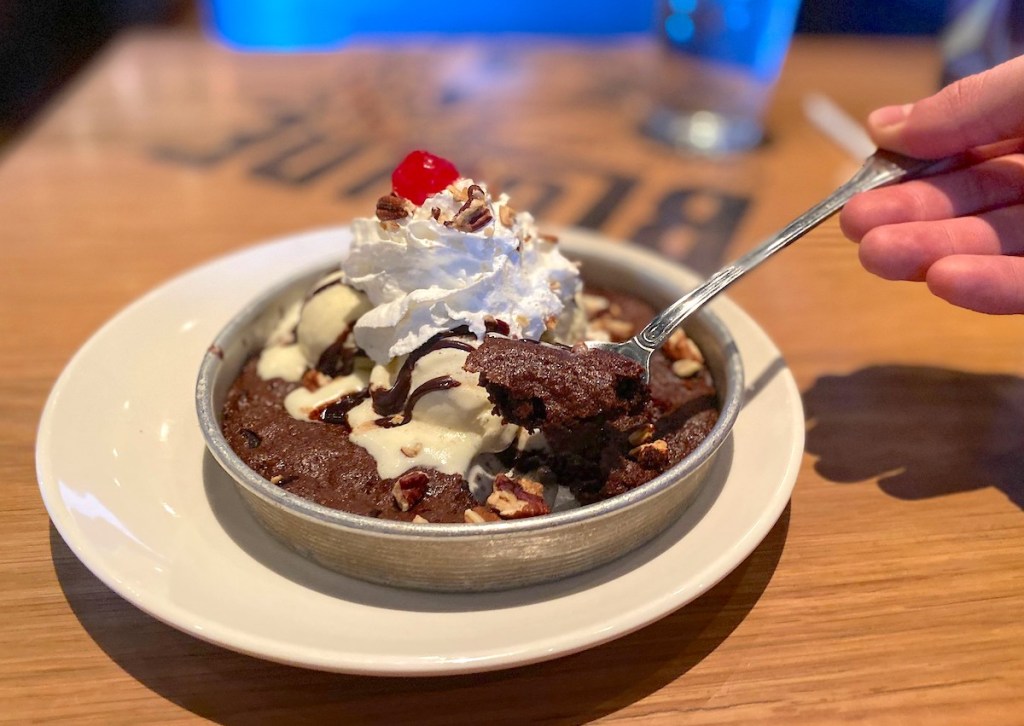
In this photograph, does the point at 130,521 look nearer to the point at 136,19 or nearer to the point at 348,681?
the point at 348,681

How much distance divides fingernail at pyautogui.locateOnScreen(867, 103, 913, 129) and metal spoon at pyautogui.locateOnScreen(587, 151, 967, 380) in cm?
6

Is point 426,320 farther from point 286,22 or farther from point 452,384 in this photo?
point 286,22

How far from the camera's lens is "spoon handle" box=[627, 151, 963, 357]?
1.60 metres

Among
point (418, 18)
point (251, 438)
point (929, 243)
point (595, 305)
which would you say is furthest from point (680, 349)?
point (418, 18)

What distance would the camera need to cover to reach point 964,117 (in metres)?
1.64

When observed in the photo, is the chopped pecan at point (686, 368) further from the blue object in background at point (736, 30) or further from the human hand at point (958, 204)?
the blue object in background at point (736, 30)

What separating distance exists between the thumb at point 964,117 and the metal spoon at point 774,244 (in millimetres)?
30

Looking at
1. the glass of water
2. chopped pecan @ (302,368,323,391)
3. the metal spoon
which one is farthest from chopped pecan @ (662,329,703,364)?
the glass of water

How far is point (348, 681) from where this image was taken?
1223 millimetres

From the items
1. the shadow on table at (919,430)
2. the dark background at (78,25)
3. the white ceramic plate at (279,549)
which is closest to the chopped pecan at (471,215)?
the white ceramic plate at (279,549)

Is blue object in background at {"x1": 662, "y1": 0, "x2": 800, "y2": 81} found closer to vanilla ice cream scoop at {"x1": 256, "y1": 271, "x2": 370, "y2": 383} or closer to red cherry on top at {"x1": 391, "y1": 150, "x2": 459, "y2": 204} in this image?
red cherry on top at {"x1": 391, "y1": 150, "x2": 459, "y2": 204}

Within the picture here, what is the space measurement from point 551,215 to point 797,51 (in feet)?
6.49

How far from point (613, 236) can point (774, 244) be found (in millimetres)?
1091

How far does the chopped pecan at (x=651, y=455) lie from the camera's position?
1.42m
